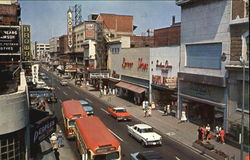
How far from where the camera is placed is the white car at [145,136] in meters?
25.1

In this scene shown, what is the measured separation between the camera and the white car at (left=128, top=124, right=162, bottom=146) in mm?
25125

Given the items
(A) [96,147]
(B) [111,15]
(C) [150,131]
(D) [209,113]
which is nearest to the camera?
(A) [96,147]

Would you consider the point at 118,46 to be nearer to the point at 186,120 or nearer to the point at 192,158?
the point at 186,120

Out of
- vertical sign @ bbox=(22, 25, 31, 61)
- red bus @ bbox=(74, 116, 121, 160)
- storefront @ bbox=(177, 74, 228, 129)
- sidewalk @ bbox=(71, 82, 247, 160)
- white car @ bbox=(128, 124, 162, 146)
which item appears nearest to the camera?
red bus @ bbox=(74, 116, 121, 160)

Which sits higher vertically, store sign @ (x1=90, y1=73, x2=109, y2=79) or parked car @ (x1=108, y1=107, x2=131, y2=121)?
store sign @ (x1=90, y1=73, x2=109, y2=79)

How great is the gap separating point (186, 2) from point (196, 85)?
35.2 feet

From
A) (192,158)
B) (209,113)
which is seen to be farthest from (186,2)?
(192,158)

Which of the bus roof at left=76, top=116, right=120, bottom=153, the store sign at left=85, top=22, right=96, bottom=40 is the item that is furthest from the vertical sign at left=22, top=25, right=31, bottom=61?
the store sign at left=85, top=22, right=96, bottom=40

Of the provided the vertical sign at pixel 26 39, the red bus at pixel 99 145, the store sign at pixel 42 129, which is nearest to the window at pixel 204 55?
the red bus at pixel 99 145

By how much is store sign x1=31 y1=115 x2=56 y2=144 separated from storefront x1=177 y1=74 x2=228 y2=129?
1840cm

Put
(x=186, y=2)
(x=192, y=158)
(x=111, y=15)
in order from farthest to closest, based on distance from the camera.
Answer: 1. (x=111, y=15)
2. (x=186, y=2)
3. (x=192, y=158)

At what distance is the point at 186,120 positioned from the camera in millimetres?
35688

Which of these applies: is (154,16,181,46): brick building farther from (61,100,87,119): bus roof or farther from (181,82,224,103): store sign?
(61,100,87,119): bus roof

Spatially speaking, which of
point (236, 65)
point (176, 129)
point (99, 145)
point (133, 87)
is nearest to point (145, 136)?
point (176, 129)
